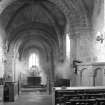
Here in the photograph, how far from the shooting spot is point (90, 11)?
64.6 ft

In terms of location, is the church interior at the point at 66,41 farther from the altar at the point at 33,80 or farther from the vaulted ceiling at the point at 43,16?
the altar at the point at 33,80

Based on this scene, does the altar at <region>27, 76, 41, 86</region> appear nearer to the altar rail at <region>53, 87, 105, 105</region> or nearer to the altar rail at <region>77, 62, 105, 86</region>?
the altar rail at <region>77, 62, 105, 86</region>

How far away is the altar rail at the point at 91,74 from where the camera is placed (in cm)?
1602

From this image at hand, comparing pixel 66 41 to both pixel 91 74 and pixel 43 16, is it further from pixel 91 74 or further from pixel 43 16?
pixel 91 74

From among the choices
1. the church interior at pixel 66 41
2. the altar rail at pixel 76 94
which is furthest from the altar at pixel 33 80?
the altar rail at pixel 76 94

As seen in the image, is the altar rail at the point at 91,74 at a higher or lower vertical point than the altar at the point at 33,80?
higher

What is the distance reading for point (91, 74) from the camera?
1695cm

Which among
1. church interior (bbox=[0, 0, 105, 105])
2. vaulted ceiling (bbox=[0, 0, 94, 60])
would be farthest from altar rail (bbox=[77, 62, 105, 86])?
vaulted ceiling (bbox=[0, 0, 94, 60])

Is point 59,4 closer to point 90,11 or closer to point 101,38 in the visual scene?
point 90,11

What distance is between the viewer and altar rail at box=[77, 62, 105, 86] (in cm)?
1602

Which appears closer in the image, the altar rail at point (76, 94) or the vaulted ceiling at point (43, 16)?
the altar rail at point (76, 94)

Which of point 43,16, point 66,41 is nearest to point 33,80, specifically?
point 43,16

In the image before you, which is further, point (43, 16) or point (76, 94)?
point (43, 16)

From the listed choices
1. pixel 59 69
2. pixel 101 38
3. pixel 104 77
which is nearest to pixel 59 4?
pixel 101 38
